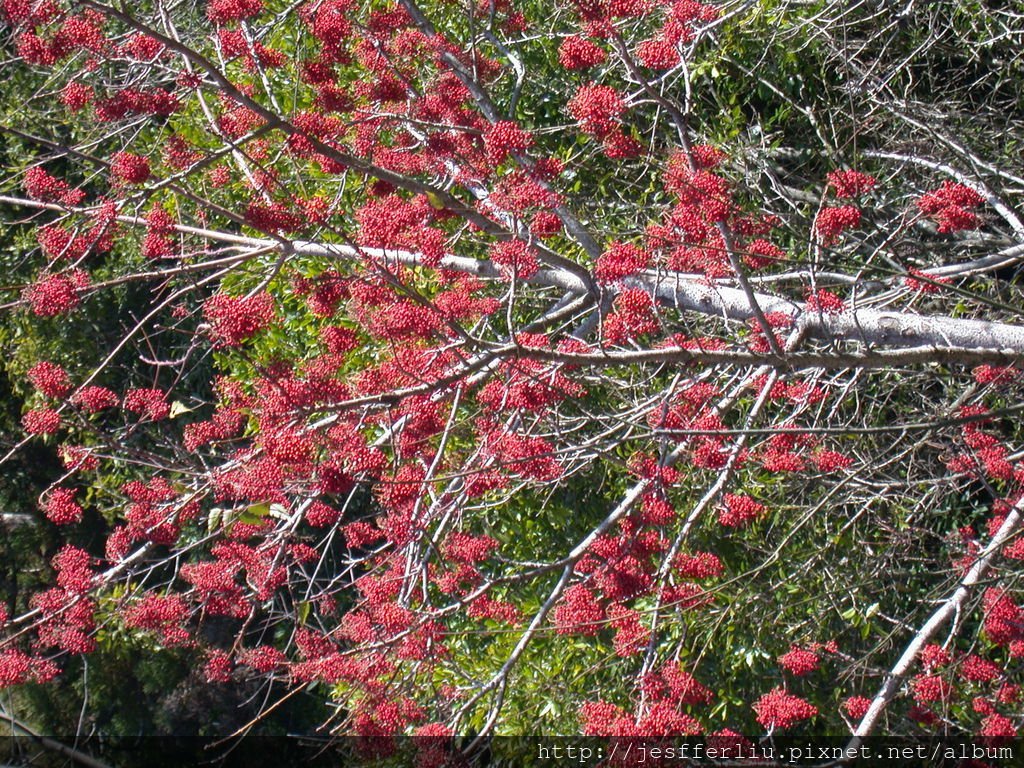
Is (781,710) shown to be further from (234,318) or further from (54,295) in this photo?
(54,295)

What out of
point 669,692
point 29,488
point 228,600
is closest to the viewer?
point 669,692

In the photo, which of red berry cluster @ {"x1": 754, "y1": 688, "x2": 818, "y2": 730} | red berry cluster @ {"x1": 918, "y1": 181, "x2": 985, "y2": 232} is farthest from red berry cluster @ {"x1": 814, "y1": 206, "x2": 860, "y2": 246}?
red berry cluster @ {"x1": 754, "y1": 688, "x2": 818, "y2": 730}

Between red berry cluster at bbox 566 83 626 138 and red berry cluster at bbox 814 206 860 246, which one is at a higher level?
red berry cluster at bbox 566 83 626 138

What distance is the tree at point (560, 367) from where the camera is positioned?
2938 mm

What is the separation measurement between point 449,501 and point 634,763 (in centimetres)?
124

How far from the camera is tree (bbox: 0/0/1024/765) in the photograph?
2938 millimetres

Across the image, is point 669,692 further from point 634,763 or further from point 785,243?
point 785,243

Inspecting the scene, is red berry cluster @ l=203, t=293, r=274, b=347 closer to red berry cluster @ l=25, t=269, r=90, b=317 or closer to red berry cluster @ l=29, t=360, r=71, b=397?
red berry cluster @ l=25, t=269, r=90, b=317

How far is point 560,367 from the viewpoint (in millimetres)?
3152

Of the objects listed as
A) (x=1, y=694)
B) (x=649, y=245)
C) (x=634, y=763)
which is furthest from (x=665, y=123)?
(x=1, y=694)

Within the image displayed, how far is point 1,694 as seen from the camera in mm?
5965

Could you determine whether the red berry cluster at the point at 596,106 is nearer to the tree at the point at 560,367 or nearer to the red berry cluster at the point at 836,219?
the tree at the point at 560,367

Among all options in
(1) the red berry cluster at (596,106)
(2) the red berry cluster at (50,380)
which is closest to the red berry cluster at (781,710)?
(1) the red berry cluster at (596,106)

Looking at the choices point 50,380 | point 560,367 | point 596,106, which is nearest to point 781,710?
point 560,367
